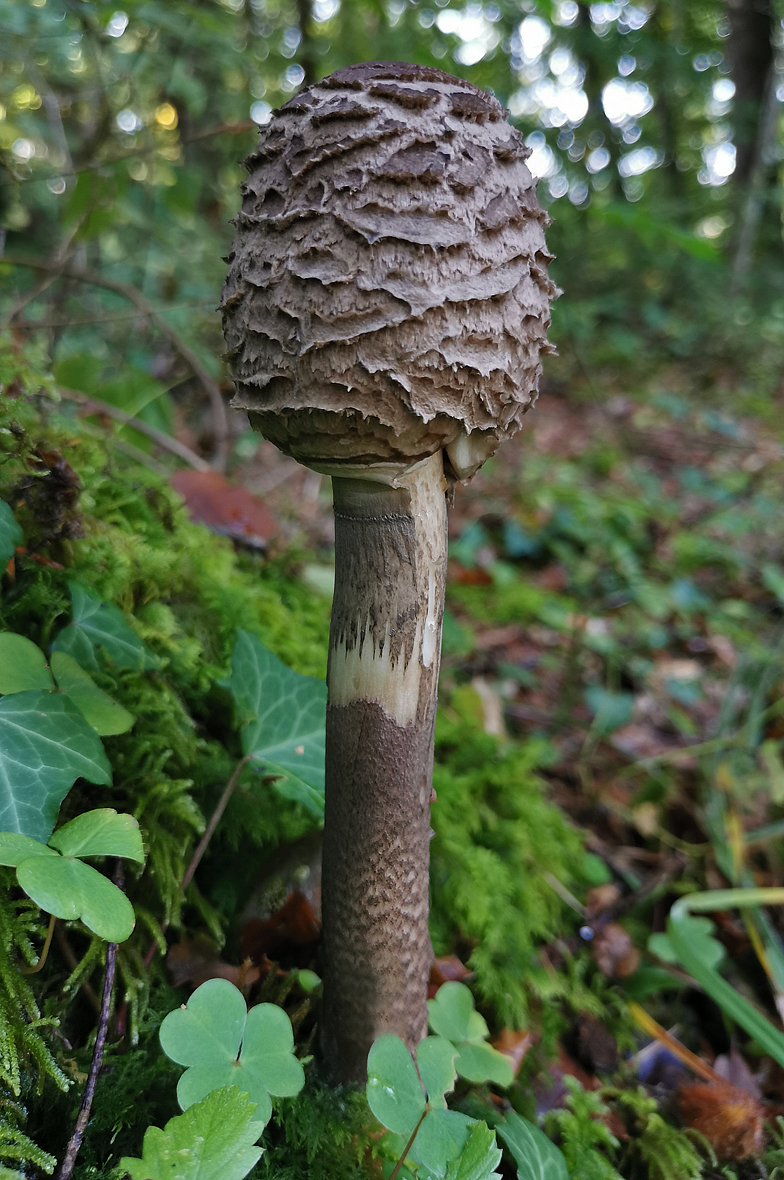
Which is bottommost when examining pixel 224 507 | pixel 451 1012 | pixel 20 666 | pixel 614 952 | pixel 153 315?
pixel 614 952

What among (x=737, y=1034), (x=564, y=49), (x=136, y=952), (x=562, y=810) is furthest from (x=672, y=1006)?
(x=564, y=49)

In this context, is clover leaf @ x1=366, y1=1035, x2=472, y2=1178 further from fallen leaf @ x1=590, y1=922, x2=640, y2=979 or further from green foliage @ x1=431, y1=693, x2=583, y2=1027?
fallen leaf @ x1=590, y1=922, x2=640, y2=979

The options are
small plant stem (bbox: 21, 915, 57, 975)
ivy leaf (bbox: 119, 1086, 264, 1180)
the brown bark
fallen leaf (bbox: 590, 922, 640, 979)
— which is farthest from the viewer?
the brown bark

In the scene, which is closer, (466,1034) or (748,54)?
(466,1034)

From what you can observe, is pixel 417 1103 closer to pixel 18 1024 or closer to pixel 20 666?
pixel 18 1024

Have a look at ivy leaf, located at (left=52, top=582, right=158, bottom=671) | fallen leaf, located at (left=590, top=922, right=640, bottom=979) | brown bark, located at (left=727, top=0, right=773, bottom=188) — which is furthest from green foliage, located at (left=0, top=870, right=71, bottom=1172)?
brown bark, located at (left=727, top=0, right=773, bottom=188)

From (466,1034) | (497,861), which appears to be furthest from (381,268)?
(497,861)

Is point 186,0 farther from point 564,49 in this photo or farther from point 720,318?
point 720,318
